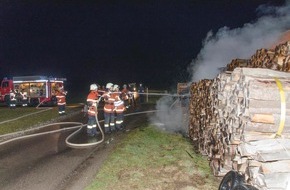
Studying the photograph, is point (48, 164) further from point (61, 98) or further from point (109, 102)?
point (61, 98)

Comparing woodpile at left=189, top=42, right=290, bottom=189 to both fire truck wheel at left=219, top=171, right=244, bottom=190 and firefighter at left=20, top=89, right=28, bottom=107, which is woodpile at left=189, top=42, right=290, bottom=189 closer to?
fire truck wheel at left=219, top=171, right=244, bottom=190

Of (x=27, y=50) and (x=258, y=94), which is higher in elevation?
(x=27, y=50)

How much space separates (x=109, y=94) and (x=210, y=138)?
18.2 ft

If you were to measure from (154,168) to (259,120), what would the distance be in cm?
380

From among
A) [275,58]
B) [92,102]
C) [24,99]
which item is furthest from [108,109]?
[24,99]

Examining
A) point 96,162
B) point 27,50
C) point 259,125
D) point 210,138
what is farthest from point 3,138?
point 27,50

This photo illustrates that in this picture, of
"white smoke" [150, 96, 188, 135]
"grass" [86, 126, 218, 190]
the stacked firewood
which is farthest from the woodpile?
"white smoke" [150, 96, 188, 135]

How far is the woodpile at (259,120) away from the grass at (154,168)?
0.82 meters

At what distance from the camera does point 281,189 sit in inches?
197

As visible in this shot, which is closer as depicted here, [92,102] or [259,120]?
[259,120]

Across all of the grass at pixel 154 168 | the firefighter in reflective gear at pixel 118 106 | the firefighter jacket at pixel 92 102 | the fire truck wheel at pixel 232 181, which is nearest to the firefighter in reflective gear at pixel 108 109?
the firefighter in reflective gear at pixel 118 106

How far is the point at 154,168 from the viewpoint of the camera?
8.55m

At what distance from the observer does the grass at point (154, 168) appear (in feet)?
24.5

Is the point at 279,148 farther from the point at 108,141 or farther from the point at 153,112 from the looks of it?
the point at 153,112
